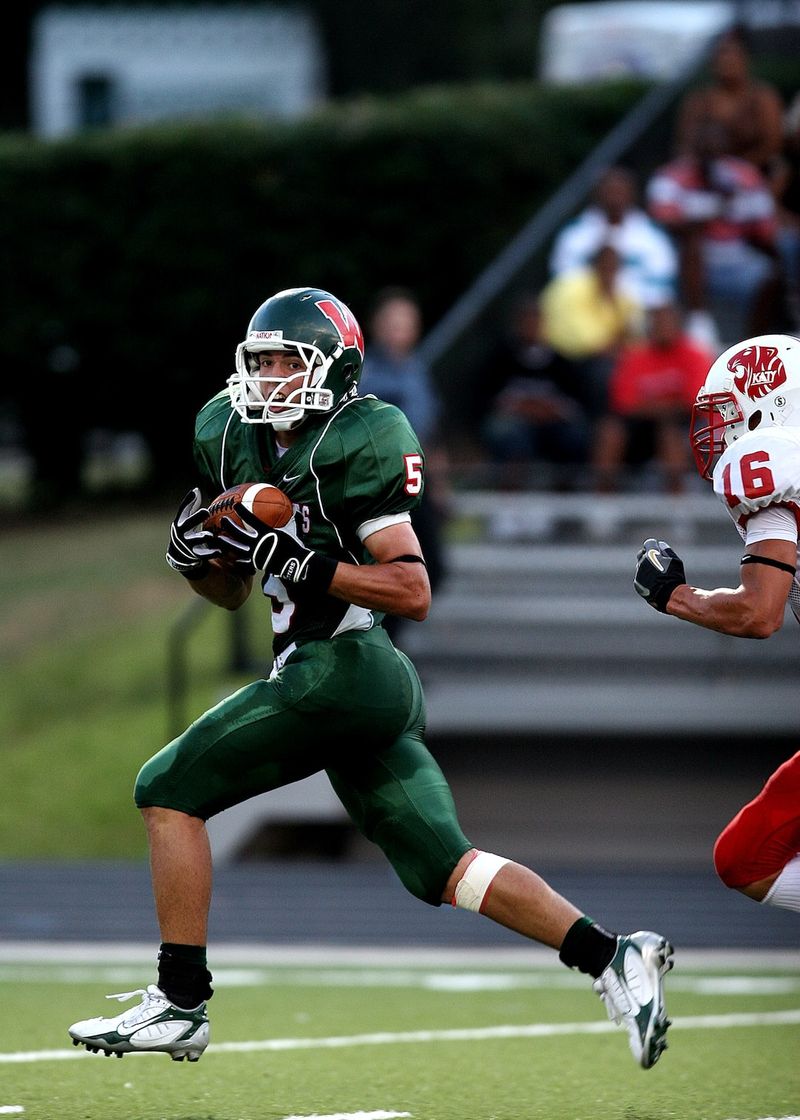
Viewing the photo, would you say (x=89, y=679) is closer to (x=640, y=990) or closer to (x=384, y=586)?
(x=384, y=586)

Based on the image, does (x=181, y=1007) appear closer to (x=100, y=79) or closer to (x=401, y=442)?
(x=401, y=442)

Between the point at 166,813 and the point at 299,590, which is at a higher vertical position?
the point at 299,590

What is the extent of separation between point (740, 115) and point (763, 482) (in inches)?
291

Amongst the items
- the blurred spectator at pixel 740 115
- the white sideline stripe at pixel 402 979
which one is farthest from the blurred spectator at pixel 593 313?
the white sideline stripe at pixel 402 979

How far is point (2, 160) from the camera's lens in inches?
559

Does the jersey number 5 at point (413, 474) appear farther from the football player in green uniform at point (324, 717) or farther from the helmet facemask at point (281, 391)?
the helmet facemask at point (281, 391)

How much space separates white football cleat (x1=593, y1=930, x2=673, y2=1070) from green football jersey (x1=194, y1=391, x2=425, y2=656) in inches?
37.0

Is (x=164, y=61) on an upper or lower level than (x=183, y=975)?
upper

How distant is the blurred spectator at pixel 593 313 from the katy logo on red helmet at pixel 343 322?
6.02 metres

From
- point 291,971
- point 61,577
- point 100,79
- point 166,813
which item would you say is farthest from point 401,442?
point 100,79

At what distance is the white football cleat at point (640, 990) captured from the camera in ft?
13.1

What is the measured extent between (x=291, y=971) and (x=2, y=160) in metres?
9.09

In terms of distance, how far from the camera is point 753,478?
4031mm

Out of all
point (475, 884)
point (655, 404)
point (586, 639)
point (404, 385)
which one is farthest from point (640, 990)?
point (655, 404)
